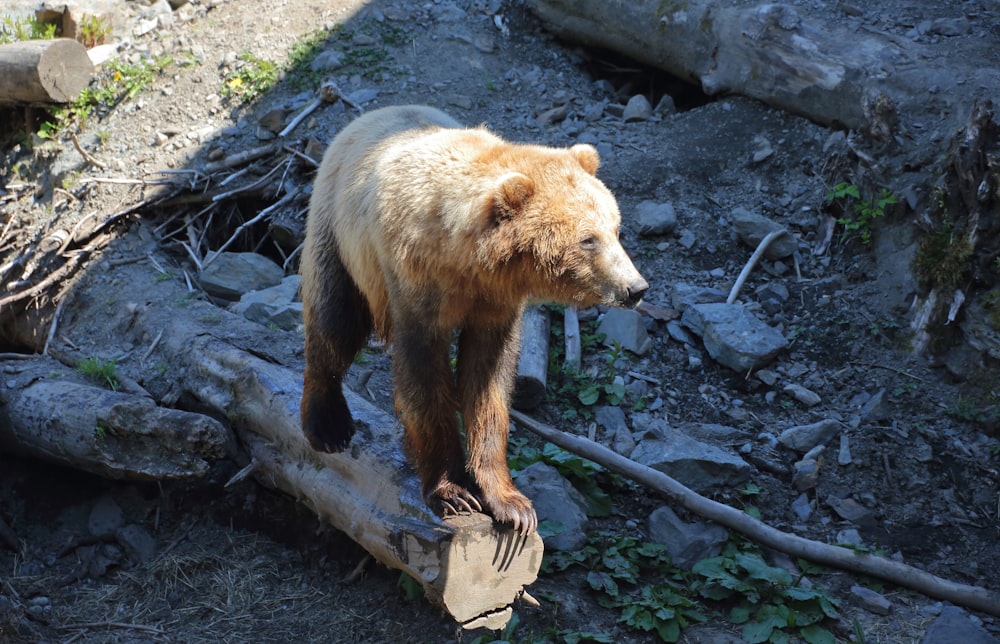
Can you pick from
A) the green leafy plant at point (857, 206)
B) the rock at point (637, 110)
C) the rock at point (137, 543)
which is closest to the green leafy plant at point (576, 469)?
the rock at point (137, 543)

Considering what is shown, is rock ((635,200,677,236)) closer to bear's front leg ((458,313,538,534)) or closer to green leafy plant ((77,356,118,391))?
bear's front leg ((458,313,538,534))

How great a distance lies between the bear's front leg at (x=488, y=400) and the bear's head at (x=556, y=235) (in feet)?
1.28

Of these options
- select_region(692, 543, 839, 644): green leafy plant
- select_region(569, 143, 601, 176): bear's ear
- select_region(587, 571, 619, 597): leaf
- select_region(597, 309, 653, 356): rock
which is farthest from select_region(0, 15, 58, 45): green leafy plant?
select_region(692, 543, 839, 644): green leafy plant

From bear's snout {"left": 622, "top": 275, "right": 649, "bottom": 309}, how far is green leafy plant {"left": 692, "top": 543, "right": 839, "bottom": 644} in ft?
5.48

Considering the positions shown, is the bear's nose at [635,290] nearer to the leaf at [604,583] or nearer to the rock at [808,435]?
the leaf at [604,583]

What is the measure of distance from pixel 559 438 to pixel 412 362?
1.68 meters

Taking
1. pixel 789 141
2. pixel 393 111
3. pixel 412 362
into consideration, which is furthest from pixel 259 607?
pixel 789 141

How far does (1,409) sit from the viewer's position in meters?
5.34

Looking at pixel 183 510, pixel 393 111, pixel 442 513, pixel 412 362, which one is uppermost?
pixel 393 111

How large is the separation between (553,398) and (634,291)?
2.35 m

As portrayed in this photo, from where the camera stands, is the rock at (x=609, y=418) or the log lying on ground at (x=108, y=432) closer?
the log lying on ground at (x=108, y=432)

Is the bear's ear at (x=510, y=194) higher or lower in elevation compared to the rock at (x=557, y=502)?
higher

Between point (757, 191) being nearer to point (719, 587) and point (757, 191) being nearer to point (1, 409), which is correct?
point (719, 587)

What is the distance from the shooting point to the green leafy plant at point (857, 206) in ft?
21.1
